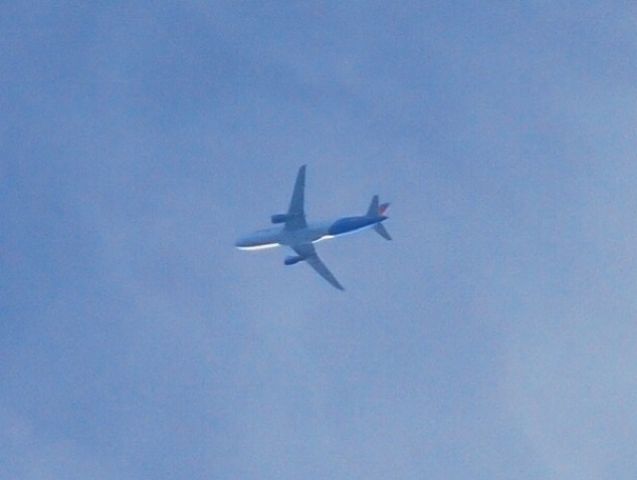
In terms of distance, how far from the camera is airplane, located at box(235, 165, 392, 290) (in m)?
154

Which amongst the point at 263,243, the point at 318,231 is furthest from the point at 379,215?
the point at 263,243

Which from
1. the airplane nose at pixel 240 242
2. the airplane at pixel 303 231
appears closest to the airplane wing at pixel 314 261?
the airplane at pixel 303 231

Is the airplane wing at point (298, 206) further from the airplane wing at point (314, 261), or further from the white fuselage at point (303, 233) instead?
the airplane wing at point (314, 261)

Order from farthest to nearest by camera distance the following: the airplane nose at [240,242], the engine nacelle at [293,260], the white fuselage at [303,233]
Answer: the airplane nose at [240,242], the engine nacelle at [293,260], the white fuselage at [303,233]

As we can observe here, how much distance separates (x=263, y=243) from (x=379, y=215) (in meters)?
19.6

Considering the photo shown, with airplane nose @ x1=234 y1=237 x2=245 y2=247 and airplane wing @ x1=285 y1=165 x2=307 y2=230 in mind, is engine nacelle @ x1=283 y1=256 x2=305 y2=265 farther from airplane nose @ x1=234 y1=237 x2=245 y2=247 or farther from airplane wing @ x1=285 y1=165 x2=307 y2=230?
airplane nose @ x1=234 y1=237 x2=245 y2=247

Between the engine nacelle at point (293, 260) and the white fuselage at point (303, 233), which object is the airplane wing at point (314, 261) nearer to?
the engine nacelle at point (293, 260)

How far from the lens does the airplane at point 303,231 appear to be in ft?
504

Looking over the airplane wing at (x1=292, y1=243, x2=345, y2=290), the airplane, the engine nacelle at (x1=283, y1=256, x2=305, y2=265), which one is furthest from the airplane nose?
the airplane wing at (x1=292, y1=243, x2=345, y2=290)

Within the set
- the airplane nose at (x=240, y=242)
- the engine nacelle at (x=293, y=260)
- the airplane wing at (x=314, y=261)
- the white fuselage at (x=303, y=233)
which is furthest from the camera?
the airplane nose at (x=240, y=242)

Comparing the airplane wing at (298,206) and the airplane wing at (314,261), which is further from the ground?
the airplane wing at (298,206)

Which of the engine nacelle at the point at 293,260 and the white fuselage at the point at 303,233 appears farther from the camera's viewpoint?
the engine nacelle at the point at 293,260

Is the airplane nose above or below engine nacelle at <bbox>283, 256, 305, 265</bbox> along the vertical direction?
above

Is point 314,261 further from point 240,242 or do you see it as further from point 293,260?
point 240,242
